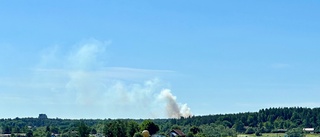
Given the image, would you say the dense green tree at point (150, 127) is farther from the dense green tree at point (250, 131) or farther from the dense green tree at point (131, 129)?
the dense green tree at point (250, 131)

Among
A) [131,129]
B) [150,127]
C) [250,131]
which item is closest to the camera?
[150,127]

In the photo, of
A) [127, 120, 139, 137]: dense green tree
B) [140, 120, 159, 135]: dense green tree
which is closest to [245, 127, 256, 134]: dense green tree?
[127, 120, 139, 137]: dense green tree

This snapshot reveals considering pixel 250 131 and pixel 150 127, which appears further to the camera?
pixel 250 131

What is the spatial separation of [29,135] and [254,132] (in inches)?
3067

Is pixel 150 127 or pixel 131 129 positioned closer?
pixel 150 127

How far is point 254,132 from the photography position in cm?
19488

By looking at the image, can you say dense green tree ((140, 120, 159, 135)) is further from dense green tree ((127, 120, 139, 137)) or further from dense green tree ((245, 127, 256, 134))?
dense green tree ((245, 127, 256, 134))

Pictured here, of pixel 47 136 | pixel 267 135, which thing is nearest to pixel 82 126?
pixel 47 136

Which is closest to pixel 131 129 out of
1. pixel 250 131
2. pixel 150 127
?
pixel 150 127

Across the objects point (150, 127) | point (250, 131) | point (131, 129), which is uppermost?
point (250, 131)

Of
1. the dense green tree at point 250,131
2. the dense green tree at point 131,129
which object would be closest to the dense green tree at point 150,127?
the dense green tree at point 131,129

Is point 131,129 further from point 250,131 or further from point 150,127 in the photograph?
point 250,131

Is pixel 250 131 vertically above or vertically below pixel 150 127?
above

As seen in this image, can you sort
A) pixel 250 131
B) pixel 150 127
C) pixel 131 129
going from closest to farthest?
pixel 150 127, pixel 131 129, pixel 250 131
